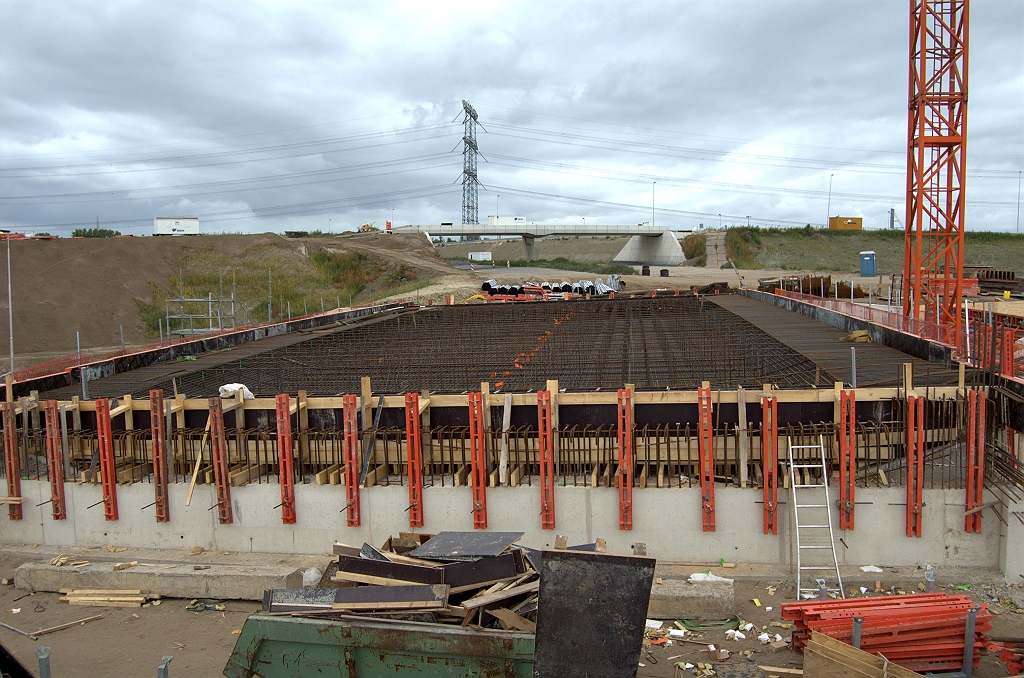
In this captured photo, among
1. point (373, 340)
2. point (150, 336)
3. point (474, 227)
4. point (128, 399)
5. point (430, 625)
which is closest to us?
point (430, 625)

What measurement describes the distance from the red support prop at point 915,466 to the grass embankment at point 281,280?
3717 centimetres

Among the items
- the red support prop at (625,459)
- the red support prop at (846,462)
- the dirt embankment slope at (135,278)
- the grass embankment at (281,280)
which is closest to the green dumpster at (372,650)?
the red support prop at (625,459)

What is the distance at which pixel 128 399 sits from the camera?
38.6 ft

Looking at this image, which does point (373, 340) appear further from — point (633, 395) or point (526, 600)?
point (526, 600)

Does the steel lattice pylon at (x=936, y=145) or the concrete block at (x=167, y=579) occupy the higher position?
the steel lattice pylon at (x=936, y=145)

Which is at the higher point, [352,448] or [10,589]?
[352,448]

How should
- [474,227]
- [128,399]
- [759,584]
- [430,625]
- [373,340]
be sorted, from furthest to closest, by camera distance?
[474,227] → [373,340] → [128,399] → [759,584] → [430,625]

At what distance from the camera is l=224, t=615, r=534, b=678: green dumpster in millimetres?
5848

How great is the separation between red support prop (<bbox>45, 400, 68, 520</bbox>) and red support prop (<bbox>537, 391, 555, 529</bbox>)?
771cm

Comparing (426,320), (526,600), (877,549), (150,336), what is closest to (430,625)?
(526,600)

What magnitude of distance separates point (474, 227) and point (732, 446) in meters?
69.7

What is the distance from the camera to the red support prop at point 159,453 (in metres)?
11.1

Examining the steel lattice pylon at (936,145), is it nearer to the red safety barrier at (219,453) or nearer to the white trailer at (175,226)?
the red safety barrier at (219,453)

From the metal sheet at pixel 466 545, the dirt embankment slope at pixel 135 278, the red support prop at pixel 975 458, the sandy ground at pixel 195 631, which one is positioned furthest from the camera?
the dirt embankment slope at pixel 135 278
